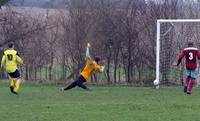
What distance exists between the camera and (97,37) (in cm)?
2978

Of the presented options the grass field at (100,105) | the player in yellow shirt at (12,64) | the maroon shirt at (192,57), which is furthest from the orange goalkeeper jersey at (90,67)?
the maroon shirt at (192,57)

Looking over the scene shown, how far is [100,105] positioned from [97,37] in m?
13.7

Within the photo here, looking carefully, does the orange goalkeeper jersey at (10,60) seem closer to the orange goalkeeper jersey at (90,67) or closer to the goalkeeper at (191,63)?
the orange goalkeeper jersey at (90,67)

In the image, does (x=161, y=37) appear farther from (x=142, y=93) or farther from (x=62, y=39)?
(x=62, y=39)

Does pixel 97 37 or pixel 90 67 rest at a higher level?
pixel 97 37

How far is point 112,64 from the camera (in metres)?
30.0

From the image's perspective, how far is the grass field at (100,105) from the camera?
545 inches

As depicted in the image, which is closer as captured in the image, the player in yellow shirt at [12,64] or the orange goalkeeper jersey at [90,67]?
the player in yellow shirt at [12,64]

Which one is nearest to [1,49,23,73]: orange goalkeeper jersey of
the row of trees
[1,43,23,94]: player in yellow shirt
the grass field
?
[1,43,23,94]: player in yellow shirt

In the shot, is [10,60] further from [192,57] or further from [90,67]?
[192,57]

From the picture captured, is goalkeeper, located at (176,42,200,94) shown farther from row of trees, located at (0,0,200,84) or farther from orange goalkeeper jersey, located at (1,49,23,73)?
row of trees, located at (0,0,200,84)

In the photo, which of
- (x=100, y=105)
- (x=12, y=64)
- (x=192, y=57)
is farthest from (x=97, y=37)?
(x=100, y=105)

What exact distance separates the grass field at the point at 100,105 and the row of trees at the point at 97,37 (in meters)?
7.39

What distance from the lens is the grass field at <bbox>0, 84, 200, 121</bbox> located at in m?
13.9
